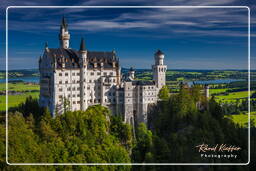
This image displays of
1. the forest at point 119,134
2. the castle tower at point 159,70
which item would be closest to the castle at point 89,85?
the castle tower at point 159,70

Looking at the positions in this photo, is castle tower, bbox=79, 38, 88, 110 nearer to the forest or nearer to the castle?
the castle

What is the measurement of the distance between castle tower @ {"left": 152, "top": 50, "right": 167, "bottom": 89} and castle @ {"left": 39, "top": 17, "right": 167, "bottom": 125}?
26 cm

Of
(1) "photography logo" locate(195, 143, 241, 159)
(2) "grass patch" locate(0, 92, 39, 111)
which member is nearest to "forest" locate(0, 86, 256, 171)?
(1) "photography logo" locate(195, 143, 241, 159)

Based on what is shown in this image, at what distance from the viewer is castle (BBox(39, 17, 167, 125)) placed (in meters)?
12.5

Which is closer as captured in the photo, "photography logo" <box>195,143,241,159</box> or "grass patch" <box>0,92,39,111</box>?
"photography logo" <box>195,143,241,159</box>

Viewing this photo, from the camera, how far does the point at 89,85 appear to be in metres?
13.4

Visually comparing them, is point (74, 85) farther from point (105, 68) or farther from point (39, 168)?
point (39, 168)

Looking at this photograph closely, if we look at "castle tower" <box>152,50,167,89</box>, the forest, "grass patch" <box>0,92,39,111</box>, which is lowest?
the forest

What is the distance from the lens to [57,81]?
12.7m

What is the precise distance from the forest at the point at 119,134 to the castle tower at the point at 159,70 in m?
0.37

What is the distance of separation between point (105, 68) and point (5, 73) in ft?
27.5

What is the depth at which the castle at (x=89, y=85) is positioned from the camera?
1250cm

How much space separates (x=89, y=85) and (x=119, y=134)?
235 cm

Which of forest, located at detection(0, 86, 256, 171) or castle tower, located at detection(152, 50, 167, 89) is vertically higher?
castle tower, located at detection(152, 50, 167, 89)
